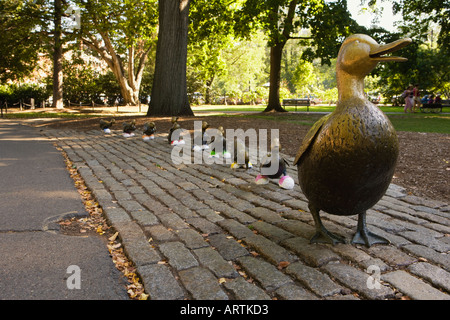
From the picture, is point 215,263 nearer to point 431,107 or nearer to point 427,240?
point 427,240

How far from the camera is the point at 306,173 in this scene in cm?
314

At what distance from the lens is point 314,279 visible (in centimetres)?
271

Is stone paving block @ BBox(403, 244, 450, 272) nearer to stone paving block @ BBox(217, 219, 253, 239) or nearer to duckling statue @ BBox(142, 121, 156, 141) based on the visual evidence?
stone paving block @ BBox(217, 219, 253, 239)

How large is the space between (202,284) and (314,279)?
2.98 feet

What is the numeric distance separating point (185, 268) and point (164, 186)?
9.42 feet

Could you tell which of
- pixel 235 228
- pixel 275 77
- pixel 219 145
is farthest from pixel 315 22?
pixel 235 228

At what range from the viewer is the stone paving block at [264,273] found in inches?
105

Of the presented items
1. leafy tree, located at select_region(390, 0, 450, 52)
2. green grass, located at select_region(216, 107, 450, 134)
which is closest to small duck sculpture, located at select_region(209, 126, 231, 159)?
green grass, located at select_region(216, 107, 450, 134)

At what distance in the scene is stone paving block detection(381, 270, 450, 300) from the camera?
8.16 feet

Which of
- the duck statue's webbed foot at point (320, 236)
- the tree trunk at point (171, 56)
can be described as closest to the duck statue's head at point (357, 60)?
the duck statue's webbed foot at point (320, 236)

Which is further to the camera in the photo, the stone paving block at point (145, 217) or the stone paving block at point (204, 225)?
the stone paving block at point (145, 217)

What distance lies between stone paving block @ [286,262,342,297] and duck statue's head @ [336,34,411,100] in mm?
1580

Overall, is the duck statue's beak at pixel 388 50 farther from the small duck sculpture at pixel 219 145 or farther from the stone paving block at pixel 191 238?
the small duck sculpture at pixel 219 145
